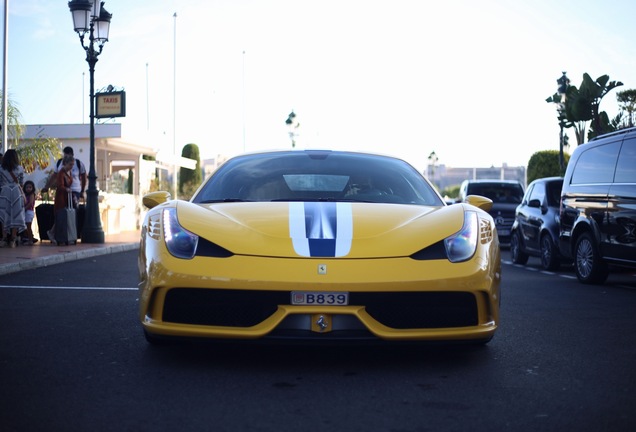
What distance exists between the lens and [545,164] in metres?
35.7

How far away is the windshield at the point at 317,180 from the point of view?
A: 5.56 meters

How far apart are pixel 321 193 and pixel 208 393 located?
6.72 feet

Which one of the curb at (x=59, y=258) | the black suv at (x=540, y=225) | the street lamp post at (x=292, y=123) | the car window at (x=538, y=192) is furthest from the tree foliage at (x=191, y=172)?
the car window at (x=538, y=192)

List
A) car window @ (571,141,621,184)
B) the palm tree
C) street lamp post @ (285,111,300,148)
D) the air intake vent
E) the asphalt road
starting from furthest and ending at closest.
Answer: street lamp post @ (285,111,300,148) → the palm tree → car window @ (571,141,621,184) → the air intake vent → the asphalt road

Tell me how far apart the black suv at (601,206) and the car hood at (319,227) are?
4981 mm

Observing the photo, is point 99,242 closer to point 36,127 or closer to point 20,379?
point 20,379

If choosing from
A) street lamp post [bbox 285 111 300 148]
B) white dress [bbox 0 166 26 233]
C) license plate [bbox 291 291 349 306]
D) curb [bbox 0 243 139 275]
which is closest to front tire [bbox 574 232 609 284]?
license plate [bbox 291 291 349 306]

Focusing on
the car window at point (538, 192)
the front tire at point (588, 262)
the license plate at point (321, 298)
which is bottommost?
the front tire at point (588, 262)

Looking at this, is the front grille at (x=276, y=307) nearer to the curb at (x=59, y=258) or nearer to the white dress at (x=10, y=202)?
the curb at (x=59, y=258)

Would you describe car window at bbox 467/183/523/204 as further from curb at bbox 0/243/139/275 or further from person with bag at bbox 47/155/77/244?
person with bag at bbox 47/155/77/244

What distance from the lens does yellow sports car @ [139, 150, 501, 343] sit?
4367mm

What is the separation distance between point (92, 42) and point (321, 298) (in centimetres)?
1450

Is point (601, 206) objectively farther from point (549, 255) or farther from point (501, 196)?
point (501, 196)

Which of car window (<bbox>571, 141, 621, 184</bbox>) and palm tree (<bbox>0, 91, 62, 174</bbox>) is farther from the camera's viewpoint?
palm tree (<bbox>0, 91, 62, 174</bbox>)
